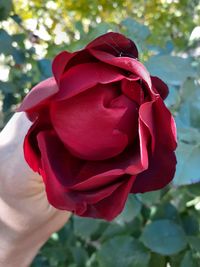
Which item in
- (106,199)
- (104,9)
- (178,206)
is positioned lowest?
(104,9)

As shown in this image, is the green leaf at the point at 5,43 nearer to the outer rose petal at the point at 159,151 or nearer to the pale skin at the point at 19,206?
the pale skin at the point at 19,206

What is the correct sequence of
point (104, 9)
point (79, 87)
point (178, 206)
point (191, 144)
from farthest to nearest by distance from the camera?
point (104, 9) < point (178, 206) < point (191, 144) < point (79, 87)

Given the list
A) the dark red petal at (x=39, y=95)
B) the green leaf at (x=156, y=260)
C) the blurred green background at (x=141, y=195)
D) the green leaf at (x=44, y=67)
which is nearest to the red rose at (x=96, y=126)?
the dark red petal at (x=39, y=95)

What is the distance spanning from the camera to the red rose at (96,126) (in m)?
0.30

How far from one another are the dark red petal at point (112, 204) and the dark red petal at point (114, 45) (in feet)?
0.24

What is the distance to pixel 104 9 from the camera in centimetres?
182

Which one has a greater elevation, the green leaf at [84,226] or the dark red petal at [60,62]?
the dark red petal at [60,62]

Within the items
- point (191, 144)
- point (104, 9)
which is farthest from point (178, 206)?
point (104, 9)

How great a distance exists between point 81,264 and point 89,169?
636mm

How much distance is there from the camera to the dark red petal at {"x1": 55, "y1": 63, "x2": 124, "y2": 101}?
295 mm

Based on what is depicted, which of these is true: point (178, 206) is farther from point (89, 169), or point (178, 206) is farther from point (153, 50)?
point (89, 169)

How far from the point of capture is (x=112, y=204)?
31cm

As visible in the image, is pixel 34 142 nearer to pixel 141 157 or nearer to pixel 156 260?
pixel 141 157

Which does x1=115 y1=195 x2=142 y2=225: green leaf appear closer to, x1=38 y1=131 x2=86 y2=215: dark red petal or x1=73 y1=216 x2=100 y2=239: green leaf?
x1=73 y1=216 x2=100 y2=239: green leaf
